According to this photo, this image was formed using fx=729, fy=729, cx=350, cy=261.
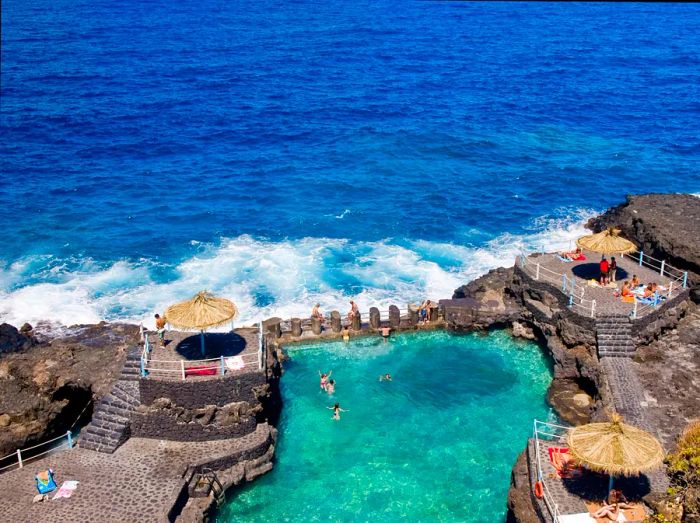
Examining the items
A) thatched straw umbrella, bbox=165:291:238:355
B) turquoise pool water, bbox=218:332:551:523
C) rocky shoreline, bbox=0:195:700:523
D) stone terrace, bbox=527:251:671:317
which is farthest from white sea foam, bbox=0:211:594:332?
thatched straw umbrella, bbox=165:291:238:355

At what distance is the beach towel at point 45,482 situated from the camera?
27.7 m

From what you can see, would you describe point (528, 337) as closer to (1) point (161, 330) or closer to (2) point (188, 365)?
(2) point (188, 365)

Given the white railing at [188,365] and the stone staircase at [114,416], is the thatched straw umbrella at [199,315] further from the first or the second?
the stone staircase at [114,416]

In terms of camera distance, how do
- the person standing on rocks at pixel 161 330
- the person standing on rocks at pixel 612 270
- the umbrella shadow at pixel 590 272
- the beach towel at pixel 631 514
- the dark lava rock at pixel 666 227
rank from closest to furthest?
the beach towel at pixel 631 514 → the person standing on rocks at pixel 161 330 → the person standing on rocks at pixel 612 270 → the umbrella shadow at pixel 590 272 → the dark lava rock at pixel 666 227

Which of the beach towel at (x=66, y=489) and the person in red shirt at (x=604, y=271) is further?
the person in red shirt at (x=604, y=271)

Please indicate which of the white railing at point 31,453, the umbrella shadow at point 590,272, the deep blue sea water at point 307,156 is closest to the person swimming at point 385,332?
the deep blue sea water at point 307,156

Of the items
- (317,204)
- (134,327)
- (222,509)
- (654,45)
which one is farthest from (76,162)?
(654,45)

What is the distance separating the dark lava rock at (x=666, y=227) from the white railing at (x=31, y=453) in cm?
3227

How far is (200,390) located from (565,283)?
19781 millimetres

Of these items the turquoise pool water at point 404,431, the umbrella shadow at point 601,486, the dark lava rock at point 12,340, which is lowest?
the turquoise pool water at point 404,431

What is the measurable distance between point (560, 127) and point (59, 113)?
55.2 meters

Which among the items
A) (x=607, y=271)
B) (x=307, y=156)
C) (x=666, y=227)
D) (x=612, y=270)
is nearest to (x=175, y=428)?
(x=607, y=271)

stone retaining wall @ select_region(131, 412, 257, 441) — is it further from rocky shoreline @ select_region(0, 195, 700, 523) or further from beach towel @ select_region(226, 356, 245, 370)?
beach towel @ select_region(226, 356, 245, 370)

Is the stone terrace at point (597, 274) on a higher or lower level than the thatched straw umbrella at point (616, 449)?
lower
